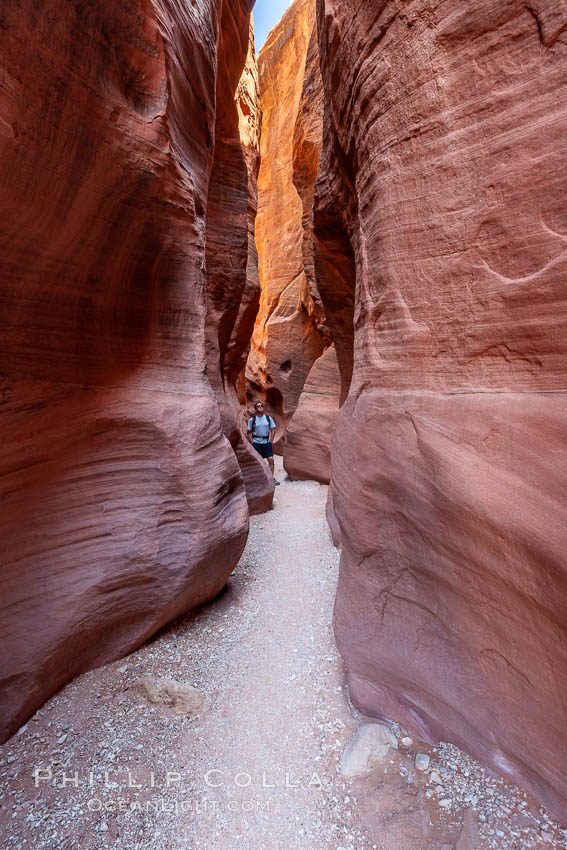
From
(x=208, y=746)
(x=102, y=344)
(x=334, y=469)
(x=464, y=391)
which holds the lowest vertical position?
(x=208, y=746)

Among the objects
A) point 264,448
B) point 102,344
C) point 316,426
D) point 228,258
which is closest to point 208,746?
point 102,344

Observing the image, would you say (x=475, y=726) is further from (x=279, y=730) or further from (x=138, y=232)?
(x=138, y=232)

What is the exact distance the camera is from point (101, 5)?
1.81 meters

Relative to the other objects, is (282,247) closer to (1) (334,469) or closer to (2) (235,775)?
(1) (334,469)

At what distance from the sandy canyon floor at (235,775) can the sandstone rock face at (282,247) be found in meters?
10.6

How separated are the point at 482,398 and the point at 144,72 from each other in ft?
8.77

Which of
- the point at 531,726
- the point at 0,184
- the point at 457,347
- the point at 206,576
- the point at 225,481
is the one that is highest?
the point at 0,184

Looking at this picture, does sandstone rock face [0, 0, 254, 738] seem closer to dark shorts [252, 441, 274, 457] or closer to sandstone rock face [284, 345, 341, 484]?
dark shorts [252, 441, 274, 457]

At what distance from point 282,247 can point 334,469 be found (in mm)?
15380

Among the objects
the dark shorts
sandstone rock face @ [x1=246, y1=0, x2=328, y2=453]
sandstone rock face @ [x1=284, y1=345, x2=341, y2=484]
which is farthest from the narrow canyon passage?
sandstone rock face @ [x1=246, y1=0, x2=328, y2=453]

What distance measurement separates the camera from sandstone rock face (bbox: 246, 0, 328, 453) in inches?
556

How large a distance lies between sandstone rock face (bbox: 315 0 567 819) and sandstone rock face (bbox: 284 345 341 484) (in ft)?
19.2

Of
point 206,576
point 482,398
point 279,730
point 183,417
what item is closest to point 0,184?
point 183,417

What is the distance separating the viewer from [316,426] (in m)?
8.41
